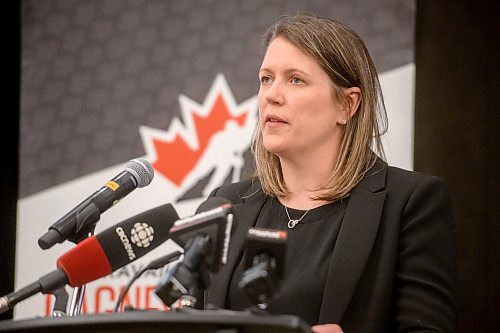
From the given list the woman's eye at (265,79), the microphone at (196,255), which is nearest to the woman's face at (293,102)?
the woman's eye at (265,79)

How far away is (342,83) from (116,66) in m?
1.64

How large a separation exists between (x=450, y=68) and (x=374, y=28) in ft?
1.07

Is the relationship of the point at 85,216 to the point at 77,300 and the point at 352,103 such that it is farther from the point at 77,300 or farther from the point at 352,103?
the point at 352,103

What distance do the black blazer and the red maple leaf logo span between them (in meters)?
1.35

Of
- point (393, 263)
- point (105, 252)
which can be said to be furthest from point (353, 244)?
point (105, 252)

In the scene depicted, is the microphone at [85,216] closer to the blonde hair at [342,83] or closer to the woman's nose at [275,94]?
the woman's nose at [275,94]

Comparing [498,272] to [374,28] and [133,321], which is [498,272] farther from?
[133,321]

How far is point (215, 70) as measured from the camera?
362 cm

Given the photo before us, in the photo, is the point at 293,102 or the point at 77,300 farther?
the point at 293,102

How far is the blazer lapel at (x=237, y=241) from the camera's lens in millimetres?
2234

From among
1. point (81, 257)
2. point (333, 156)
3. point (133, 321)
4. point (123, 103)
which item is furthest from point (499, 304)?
point (133, 321)

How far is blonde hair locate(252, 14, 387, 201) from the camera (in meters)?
2.32

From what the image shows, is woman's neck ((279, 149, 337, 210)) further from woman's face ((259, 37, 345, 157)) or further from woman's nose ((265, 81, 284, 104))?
woman's nose ((265, 81, 284, 104))

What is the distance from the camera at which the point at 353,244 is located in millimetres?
2170
